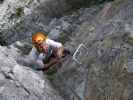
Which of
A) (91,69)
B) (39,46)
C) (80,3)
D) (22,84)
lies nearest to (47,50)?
(39,46)

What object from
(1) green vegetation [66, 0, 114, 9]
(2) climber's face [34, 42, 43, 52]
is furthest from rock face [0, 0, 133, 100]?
(1) green vegetation [66, 0, 114, 9]

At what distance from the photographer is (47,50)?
12.8m

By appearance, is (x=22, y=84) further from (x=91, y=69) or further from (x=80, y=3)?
(x=80, y=3)

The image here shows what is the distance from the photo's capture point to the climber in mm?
12484

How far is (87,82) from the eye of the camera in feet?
36.4

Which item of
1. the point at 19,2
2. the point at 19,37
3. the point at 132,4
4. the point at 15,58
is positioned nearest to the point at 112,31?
the point at 132,4

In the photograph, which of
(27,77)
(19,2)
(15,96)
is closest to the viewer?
(15,96)

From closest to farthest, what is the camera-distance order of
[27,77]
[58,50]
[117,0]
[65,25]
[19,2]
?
[27,77] < [58,50] < [117,0] < [65,25] < [19,2]

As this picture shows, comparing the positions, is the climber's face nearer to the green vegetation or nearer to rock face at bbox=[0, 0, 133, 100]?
rock face at bbox=[0, 0, 133, 100]

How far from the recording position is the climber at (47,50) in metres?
12.5

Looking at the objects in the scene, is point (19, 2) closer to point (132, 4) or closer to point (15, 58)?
point (15, 58)

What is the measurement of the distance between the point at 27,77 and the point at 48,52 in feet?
4.54

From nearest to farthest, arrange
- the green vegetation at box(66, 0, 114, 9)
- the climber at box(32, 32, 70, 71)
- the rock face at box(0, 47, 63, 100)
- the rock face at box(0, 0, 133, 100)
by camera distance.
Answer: the rock face at box(0, 0, 133, 100)
the rock face at box(0, 47, 63, 100)
the climber at box(32, 32, 70, 71)
the green vegetation at box(66, 0, 114, 9)

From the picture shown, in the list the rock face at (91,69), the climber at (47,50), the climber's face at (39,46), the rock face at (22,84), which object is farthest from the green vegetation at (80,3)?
the rock face at (22,84)
